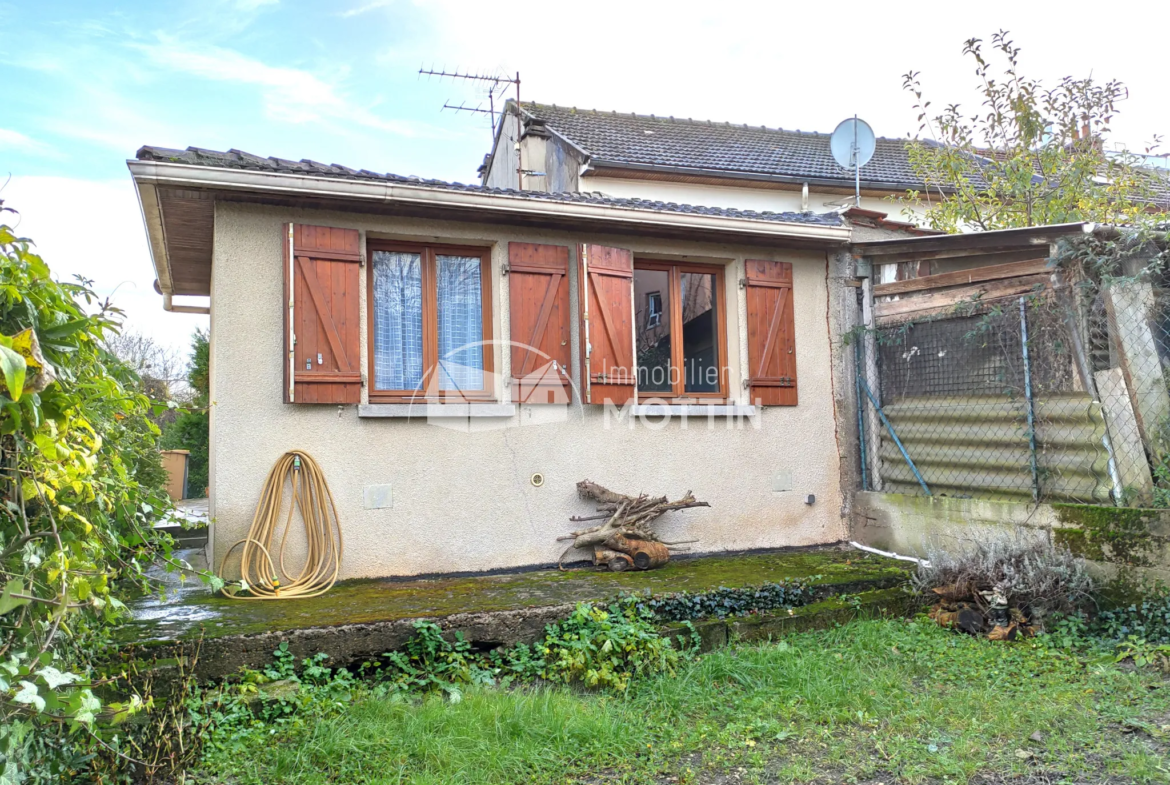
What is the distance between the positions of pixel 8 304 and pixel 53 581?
2.27 feet

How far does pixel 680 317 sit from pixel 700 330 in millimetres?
235

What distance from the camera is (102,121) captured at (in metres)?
8.32

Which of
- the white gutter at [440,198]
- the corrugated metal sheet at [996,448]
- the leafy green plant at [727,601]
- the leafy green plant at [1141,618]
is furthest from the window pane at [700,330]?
the leafy green plant at [1141,618]

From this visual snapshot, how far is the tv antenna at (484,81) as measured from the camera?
15.2 m

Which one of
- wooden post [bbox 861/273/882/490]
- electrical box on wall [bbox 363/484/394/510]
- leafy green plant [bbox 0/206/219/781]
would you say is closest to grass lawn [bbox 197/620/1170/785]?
leafy green plant [bbox 0/206/219/781]

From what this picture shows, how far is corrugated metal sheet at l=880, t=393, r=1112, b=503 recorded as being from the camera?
4.98 meters

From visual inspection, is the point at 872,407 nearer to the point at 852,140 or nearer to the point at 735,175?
the point at 852,140

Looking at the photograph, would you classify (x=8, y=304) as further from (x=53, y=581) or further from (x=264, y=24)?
(x=264, y=24)

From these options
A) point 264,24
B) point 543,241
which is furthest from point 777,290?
point 264,24

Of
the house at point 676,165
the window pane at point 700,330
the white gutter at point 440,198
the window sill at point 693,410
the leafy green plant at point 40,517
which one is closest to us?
the leafy green plant at point 40,517

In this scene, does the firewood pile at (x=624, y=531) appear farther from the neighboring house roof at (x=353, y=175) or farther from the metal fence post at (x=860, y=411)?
the neighboring house roof at (x=353, y=175)

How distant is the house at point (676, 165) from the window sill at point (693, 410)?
18.9 ft

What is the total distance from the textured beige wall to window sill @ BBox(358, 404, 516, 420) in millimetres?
74

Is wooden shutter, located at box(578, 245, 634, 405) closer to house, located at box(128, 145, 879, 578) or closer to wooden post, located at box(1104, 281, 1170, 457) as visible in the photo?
house, located at box(128, 145, 879, 578)
